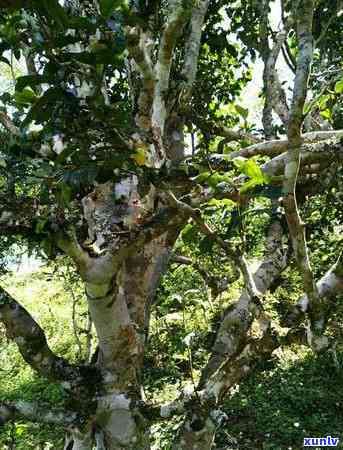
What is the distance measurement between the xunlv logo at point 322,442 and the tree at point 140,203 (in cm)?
253

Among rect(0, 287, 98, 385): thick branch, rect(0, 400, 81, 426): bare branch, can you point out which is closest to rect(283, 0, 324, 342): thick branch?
rect(0, 287, 98, 385): thick branch

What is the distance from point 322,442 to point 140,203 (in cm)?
374

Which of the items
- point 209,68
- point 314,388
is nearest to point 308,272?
point 209,68

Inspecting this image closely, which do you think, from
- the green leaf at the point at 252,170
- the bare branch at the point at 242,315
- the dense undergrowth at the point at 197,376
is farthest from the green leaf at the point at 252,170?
the dense undergrowth at the point at 197,376

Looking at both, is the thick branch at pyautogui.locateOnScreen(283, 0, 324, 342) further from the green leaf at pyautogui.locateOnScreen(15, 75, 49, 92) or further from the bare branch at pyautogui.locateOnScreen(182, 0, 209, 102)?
the bare branch at pyautogui.locateOnScreen(182, 0, 209, 102)

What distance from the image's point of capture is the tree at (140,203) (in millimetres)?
1498

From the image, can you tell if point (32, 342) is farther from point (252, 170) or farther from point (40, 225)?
point (252, 170)

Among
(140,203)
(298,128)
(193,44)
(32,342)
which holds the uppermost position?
(193,44)

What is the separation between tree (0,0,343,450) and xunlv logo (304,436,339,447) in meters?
2.53

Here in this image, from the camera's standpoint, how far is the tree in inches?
59.0

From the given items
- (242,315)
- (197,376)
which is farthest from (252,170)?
(197,376)

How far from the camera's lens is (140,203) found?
2.28 m

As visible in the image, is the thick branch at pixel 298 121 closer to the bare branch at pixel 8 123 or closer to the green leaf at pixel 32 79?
the green leaf at pixel 32 79

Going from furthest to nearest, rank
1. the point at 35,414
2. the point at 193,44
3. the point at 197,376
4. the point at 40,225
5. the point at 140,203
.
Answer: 1. the point at 197,376
2. the point at 193,44
3. the point at 35,414
4. the point at 140,203
5. the point at 40,225
